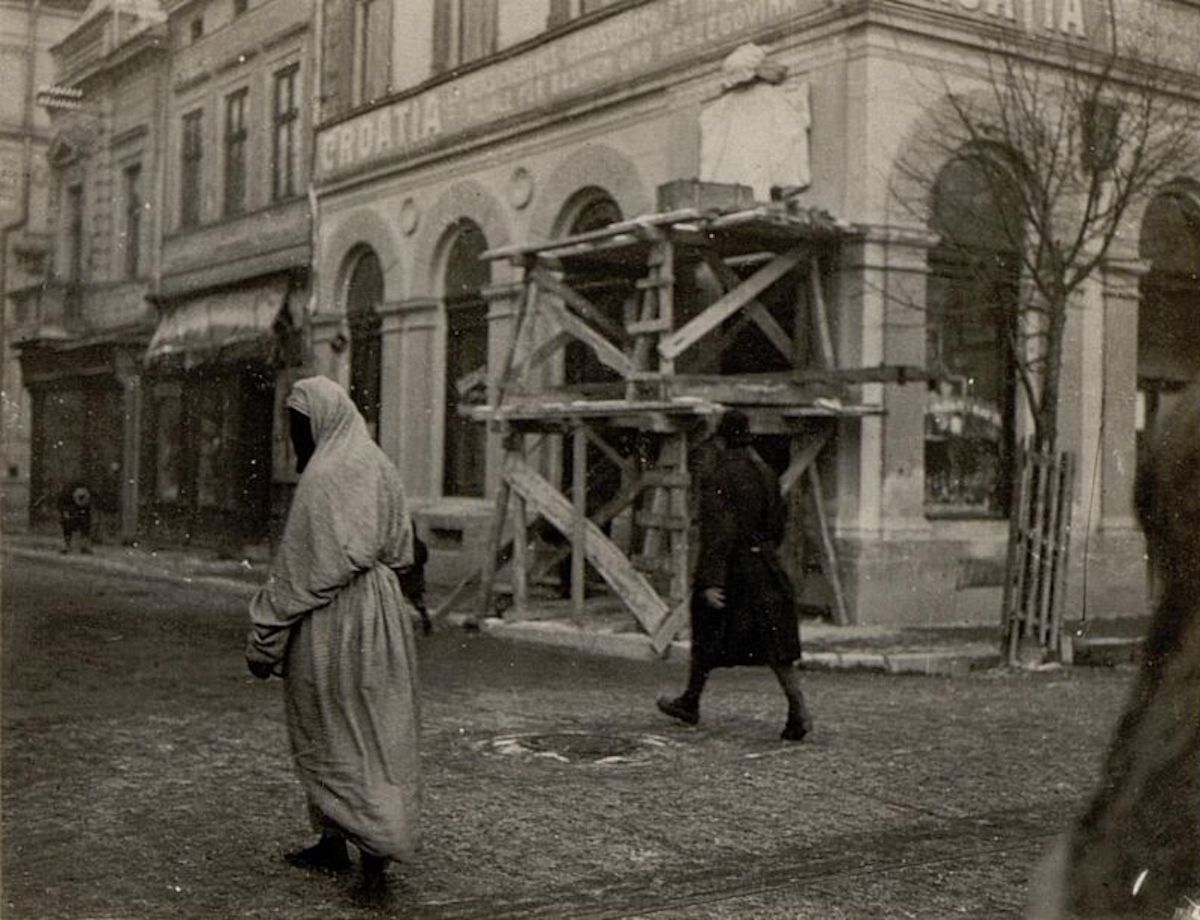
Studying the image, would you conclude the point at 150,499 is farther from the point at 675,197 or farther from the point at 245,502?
the point at 675,197

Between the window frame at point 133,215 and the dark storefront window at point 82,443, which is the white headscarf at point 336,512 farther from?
the dark storefront window at point 82,443

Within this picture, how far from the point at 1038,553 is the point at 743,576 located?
3.94 meters

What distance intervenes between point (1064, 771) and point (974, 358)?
7.59 meters

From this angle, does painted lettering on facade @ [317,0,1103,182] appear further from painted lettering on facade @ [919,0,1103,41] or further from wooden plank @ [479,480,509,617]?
wooden plank @ [479,480,509,617]

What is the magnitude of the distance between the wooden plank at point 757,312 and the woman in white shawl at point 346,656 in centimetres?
802

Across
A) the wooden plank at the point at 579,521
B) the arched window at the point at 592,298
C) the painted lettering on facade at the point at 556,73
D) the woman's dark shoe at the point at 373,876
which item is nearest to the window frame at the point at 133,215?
the painted lettering on facade at the point at 556,73

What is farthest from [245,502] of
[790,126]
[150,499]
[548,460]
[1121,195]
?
[1121,195]

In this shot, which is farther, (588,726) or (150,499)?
(150,499)

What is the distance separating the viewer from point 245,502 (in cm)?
2198

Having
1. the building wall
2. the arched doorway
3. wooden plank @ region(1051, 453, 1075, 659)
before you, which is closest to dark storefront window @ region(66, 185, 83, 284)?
the building wall

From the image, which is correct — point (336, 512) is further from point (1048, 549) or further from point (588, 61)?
point (588, 61)

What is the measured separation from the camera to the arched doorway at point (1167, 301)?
49.6 ft

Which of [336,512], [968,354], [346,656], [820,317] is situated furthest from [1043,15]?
[346,656]

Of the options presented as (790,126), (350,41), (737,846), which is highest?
(350,41)
